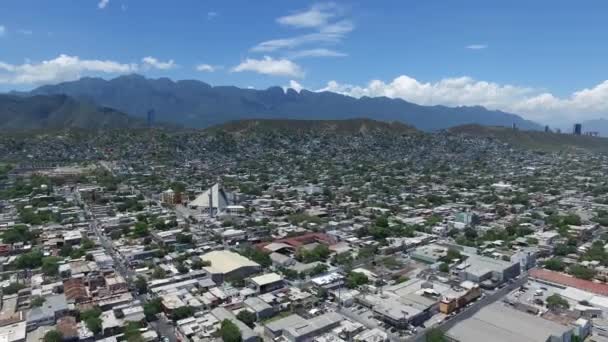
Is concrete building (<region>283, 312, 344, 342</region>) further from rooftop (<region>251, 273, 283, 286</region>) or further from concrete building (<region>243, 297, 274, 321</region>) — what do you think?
rooftop (<region>251, 273, 283, 286</region>)

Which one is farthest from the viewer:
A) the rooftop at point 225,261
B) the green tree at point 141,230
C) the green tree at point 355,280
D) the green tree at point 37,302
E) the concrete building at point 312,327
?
the green tree at point 141,230

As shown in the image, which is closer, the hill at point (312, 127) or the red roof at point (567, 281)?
the red roof at point (567, 281)

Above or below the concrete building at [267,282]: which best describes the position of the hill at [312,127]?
above

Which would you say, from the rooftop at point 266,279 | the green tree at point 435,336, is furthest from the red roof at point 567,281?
the rooftop at point 266,279

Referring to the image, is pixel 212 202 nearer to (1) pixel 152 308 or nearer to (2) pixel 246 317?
(1) pixel 152 308

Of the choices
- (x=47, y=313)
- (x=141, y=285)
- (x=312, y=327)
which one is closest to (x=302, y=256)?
(x=312, y=327)

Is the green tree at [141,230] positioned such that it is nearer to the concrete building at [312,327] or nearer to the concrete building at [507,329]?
the concrete building at [312,327]
